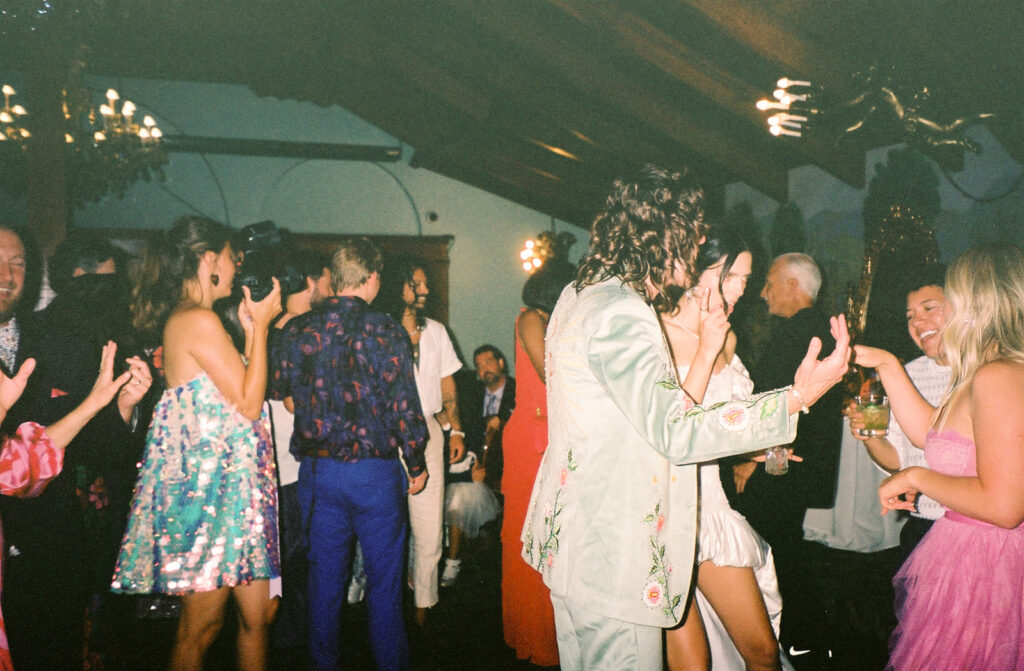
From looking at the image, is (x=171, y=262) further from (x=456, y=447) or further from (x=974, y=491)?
(x=974, y=491)

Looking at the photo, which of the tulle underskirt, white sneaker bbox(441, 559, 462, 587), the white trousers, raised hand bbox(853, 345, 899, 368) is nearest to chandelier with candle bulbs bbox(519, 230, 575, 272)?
the tulle underskirt

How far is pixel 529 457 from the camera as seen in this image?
282cm

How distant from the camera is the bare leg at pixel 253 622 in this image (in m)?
2.15

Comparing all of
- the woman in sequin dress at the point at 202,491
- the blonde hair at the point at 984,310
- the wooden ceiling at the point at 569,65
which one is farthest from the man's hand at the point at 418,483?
the wooden ceiling at the point at 569,65

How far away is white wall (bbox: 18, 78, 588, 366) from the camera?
7812 mm

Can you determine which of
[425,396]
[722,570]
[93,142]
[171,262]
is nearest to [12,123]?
[93,142]

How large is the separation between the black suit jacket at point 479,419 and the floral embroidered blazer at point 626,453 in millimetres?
2463

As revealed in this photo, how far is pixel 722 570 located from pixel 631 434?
724 millimetres

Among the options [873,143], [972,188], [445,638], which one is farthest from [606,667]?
[873,143]

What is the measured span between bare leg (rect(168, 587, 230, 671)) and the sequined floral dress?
0.05 metres

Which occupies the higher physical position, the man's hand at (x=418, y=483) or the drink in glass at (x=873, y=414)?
the drink in glass at (x=873, y=414)

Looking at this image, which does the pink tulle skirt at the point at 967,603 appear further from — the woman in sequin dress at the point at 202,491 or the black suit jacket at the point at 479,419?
the black suit jacket at the point at 479,419

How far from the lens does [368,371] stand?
249 centimetres

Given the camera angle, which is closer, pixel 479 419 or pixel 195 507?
pixel 195 507
